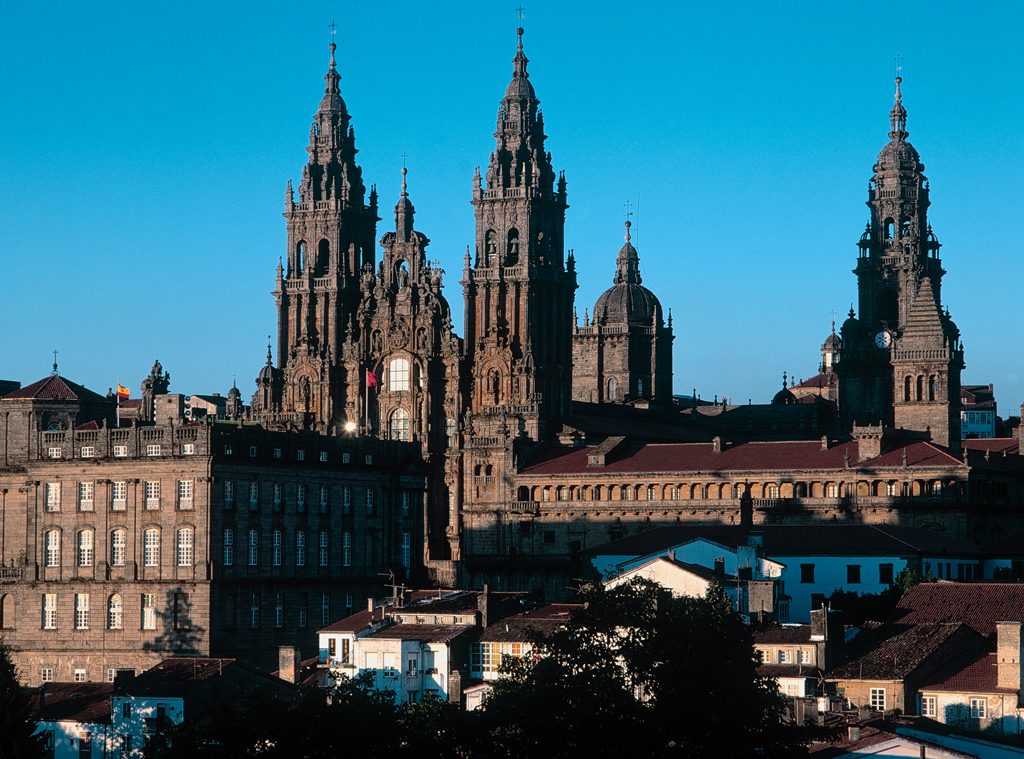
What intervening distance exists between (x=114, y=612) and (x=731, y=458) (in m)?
41.6

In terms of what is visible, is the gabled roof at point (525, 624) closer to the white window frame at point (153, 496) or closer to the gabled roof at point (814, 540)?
the gabled roof at point (814, 540)

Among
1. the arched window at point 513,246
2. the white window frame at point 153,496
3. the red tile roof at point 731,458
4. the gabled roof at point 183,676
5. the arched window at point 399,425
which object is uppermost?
the arched window at point 513,246

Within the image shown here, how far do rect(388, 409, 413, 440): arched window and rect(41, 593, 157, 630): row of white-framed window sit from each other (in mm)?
42340

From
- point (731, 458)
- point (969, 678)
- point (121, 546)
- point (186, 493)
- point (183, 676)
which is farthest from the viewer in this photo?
point (731, 458)

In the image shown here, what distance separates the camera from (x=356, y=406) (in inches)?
7402

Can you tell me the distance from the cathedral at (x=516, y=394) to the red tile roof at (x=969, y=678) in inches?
1749

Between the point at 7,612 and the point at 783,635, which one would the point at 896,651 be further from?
the point at 7,612

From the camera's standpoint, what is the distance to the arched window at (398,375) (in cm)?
18812

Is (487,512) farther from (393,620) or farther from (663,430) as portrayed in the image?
(393,620)

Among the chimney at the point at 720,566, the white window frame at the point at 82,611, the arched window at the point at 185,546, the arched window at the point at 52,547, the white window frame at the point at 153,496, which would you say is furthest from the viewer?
the arched window at the point at 52,547

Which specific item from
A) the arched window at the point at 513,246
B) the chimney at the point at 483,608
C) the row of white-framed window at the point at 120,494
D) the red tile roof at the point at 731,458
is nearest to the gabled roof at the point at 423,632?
the chimney at the point at 483,608

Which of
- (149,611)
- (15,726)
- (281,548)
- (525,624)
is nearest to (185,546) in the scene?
(149,611)

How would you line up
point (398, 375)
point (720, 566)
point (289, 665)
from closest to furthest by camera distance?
point (289, 665) < point (720, 566) < point (398, 375)

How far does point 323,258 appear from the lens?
196 metres
